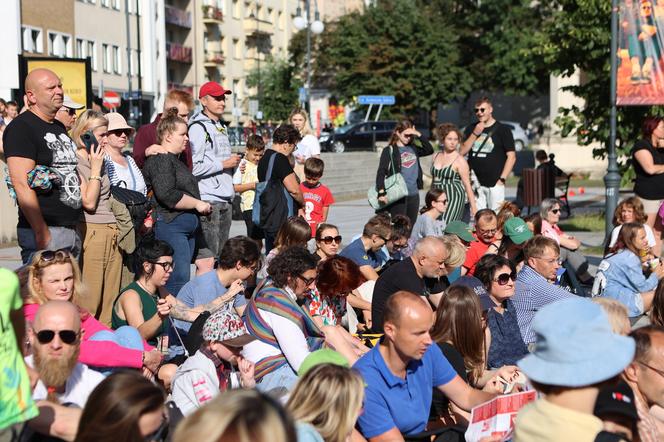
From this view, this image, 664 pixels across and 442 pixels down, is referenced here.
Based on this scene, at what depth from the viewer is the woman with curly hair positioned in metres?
6.18

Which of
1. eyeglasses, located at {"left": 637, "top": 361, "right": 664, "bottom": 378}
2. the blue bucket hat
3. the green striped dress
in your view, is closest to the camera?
the blue bucket hat

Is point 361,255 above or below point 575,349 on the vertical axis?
below

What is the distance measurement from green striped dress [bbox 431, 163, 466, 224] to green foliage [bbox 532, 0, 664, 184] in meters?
8.27

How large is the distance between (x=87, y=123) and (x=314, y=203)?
143 inches

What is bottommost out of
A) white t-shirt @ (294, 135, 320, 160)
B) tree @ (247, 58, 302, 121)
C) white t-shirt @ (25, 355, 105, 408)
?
white t-shirt @ (25, 355, 105, 408)

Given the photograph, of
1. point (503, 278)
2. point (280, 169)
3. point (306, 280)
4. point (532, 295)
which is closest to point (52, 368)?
point (306, 280)

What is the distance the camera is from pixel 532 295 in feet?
28.2

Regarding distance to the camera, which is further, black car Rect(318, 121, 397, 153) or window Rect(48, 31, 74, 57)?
window Rect(48, 31, 74, 57)

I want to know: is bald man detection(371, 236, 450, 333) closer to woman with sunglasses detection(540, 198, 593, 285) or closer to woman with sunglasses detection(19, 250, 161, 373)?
woman with sunglasses detection(19, 250, 161, 373)

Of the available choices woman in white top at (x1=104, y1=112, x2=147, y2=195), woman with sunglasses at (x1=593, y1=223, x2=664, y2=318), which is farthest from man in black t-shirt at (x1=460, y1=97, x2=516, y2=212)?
woman in white top at (x1=104, y1=112, x2=147, y2=195)

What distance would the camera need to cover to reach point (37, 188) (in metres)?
7.17

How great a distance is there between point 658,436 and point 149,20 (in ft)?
207

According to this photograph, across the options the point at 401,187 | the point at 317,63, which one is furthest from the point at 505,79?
the point at 401,187

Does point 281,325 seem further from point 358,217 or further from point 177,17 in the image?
point 177,17
